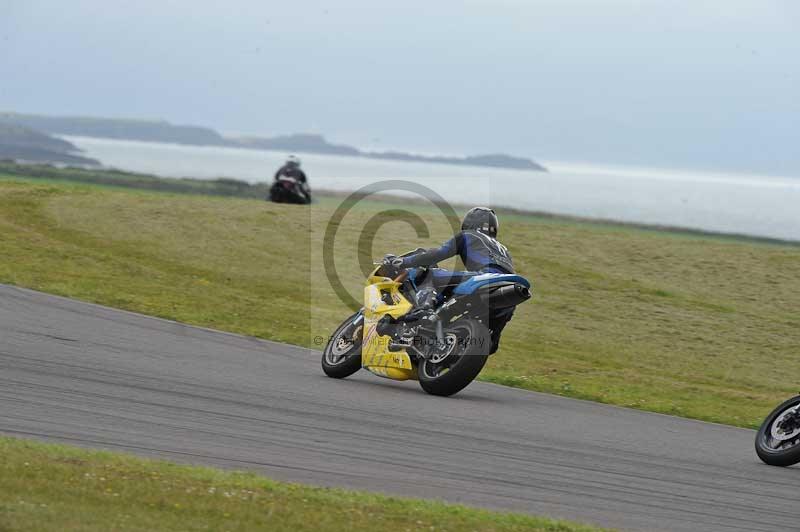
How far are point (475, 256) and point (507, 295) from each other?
70 centimetres

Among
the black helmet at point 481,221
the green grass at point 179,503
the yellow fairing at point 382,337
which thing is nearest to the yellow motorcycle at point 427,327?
the yellow fairing at point 382,337

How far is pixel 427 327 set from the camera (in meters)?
12.0

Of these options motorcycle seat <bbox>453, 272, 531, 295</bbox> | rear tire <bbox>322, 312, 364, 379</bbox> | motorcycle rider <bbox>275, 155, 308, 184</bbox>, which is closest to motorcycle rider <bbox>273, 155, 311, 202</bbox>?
motorcycle rider <bbox>275, 155, 308, 184</bbox>

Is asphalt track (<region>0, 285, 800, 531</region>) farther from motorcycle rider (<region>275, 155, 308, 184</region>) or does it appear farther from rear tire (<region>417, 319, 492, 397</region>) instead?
motorcycle rider (<region>275, 155, 308, 184</region>)

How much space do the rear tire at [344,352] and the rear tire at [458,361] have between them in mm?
870

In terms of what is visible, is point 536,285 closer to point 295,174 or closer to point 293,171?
point 295,174

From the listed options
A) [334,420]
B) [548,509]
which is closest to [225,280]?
[334,420]

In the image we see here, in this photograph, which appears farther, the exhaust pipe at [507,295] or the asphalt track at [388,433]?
the exhaust pipe at [507,295]

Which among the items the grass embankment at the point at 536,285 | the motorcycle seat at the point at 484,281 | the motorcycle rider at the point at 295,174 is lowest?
the grass embankment at the point at 536,285

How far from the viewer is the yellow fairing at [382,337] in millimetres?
12234

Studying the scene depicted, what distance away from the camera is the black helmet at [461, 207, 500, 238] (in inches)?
490

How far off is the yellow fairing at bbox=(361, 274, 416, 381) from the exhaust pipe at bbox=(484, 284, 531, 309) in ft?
3.21

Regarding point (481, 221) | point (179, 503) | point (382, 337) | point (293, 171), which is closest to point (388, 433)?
point (382, 337)

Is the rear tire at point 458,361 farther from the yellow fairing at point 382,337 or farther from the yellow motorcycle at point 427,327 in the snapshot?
the yellow fairing at point 382,337
